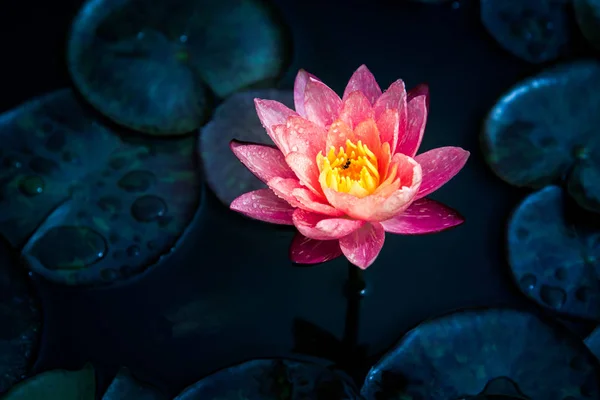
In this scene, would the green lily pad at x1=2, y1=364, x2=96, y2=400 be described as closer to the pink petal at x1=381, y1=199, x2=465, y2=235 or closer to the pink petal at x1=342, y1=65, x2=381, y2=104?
the pink petal at x1=381, y1=199, x2=465, y2=235

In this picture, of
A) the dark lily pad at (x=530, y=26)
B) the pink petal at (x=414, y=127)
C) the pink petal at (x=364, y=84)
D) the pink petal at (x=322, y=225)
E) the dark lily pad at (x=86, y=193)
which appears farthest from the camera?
the dark lily pad at (x=530, y=26)

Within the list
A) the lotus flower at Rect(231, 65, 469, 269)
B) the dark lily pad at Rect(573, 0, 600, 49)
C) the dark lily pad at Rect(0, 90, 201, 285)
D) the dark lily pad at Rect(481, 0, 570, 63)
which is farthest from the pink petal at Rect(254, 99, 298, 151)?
the dark lily pad at Rect(573, 0, 600, 49)

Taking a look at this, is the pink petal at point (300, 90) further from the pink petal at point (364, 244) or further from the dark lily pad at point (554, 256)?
the dark lily pad at point (554, 256)

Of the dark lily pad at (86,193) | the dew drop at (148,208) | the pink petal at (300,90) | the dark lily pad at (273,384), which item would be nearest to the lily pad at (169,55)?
the dark lily pad at (86,193)

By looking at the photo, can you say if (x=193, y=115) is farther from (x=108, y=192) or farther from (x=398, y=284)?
(x=398, y=284)

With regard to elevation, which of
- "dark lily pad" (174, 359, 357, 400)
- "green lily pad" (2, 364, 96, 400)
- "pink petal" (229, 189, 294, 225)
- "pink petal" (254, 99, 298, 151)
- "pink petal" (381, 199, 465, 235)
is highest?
"pink petal" (254, 99, 298, 151)

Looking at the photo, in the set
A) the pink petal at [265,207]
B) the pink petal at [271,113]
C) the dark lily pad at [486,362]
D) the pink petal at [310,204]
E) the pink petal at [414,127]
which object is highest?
the pink petal at [414,127]

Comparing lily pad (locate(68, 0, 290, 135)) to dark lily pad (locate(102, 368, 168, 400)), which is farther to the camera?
lily pad (locate(68, 0, 290, 135))
